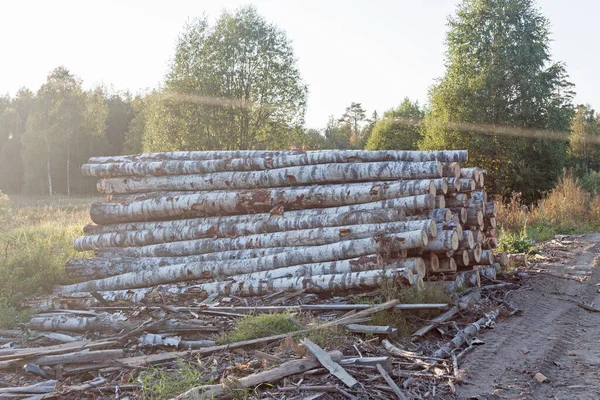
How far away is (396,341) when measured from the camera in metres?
7.29

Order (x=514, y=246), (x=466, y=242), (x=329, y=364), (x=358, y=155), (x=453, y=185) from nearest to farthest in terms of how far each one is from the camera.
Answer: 1. (x=329, y=364)
2. (x=466, y=242)
3. (x=453, y=185)
4. (x=358, y=155)
5. (x=514, y=246)

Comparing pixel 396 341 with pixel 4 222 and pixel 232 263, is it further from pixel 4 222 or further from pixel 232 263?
pixel 4 222

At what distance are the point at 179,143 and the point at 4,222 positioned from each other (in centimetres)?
1916

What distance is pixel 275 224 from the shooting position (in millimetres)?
10336

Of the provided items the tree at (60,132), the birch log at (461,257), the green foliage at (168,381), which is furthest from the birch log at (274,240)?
the tree at (60,132)

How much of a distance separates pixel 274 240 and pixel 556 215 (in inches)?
616

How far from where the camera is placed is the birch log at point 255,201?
9867mm

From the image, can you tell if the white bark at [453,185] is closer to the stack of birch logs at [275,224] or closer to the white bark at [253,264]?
the stack of birch logs at [275,224]

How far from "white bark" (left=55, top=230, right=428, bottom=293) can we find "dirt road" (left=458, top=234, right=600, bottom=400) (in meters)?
1.87

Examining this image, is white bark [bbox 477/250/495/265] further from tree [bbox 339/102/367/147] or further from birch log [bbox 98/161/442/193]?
tree [bbox 339/102/367/147]

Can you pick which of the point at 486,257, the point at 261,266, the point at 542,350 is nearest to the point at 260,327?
the point at 261,266

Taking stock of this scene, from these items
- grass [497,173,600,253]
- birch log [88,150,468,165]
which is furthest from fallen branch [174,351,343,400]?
grass [497,173,600,253]

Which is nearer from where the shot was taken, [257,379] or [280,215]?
[257,379]

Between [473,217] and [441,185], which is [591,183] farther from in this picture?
[441,185]
